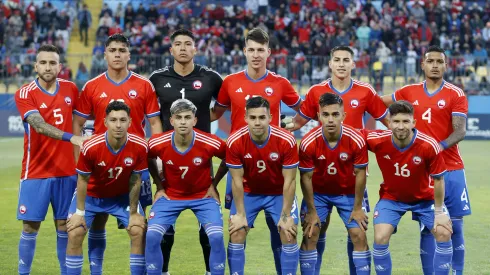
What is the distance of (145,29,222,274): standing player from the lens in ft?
29.0

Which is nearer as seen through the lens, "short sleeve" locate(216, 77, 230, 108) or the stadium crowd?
"short sleeve" locate(216, 77, 230, 108)

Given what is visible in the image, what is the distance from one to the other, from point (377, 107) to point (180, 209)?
2.52 meters

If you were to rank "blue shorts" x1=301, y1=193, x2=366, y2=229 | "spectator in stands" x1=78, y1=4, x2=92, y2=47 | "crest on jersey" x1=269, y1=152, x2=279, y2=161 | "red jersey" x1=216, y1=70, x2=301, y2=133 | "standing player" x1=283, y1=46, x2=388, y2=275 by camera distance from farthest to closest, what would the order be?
"spectator in stands" x1=78, y1=4, x2=92, y2=47
"red jersey" x1=216, y1=70, x2=301, y2=133
"standing player" x1=283, y1=46, x2=388, y2=275
"blue shorts" x1=301, y1=193, x2=366, y2=229
"crest on jersey" x1=269, y1=152, x2=279, y2=161

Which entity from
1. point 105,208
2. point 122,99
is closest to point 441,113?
point 122,99

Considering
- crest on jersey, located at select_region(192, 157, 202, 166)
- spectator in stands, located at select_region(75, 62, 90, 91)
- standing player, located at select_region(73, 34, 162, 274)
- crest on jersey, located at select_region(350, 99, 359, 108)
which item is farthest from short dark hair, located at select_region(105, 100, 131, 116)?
spectator in stands, located at select_region(75, 62, 90, 91)

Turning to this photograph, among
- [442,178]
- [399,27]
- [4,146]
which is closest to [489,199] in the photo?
[442,178]

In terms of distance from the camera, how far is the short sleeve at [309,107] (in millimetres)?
8891

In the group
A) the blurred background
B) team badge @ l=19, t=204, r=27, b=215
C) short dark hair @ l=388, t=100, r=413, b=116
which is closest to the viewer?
short dark hair @ l=388, t=100, r=413, b=116

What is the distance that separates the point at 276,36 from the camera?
30.2 metres

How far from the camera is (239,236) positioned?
7.92m

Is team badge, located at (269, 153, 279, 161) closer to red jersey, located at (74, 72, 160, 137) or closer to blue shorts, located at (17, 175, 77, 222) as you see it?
red jersey, located at (74, 72, 160, 137)

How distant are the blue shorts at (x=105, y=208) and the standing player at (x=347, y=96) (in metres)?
2.11

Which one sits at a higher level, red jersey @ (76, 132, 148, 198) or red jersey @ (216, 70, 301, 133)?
red jersey @ (216, 70, 301, 133)

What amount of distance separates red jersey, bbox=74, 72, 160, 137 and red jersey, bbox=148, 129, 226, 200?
0.48 meters
